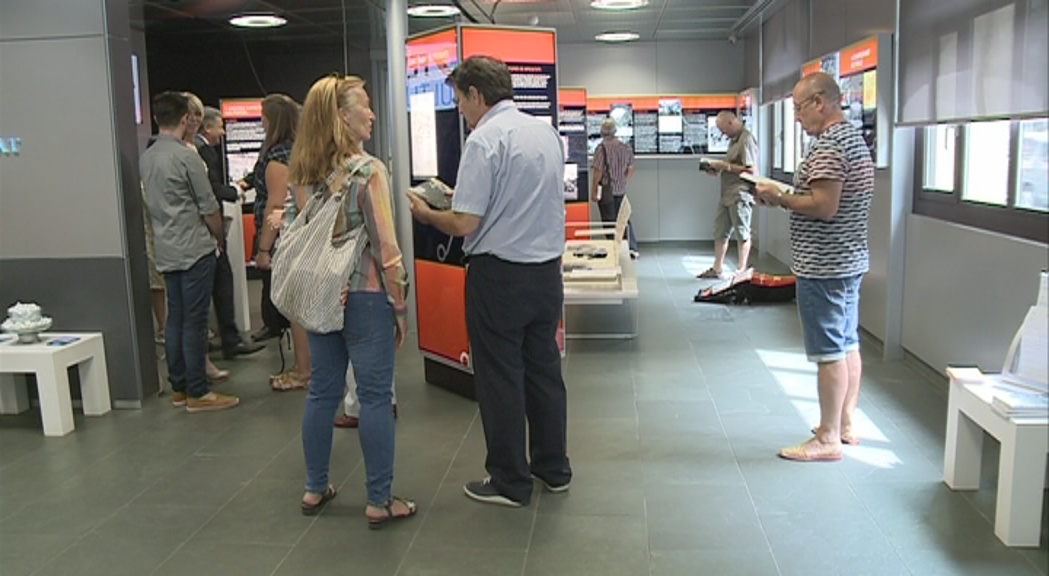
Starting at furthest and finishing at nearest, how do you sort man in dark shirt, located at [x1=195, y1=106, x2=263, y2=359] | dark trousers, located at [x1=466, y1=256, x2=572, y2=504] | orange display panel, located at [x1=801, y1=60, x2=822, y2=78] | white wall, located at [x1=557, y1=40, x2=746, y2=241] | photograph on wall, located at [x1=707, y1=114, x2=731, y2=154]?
white wall, located at [x1=557, y1=40, x2=746, y2=241]
photograph on wall, located at [x1=707, y1=114, x2=731, y2=154]
orange display panel, located at [x1=801, y1=60, x2=822, y2=78]
man in dark shirt, located at [x1=195, y1=106, x2=263, y2=359]
dark trousers, located at [x1=466, y1=256, x2=572, y2=504]

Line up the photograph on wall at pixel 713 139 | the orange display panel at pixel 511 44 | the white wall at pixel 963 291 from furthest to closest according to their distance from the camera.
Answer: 1. the photograph on wall at pixel 713 139
2. the orange display panel at pixel 511 44
3. the white wall at pixel 963 291

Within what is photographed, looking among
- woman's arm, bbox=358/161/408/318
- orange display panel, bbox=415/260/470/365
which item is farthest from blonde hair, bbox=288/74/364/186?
orange display panel, bbox=415/260/470/365

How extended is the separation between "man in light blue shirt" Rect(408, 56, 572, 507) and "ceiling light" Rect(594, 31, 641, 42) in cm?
832

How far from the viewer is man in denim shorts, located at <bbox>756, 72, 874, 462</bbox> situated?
3.41 meters

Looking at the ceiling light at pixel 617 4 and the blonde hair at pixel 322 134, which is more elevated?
the ceiling light at pixel 617 4

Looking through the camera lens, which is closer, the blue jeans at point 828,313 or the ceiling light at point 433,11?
the blue jeans at point 828,313

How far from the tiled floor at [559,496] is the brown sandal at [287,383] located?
0.38 ft

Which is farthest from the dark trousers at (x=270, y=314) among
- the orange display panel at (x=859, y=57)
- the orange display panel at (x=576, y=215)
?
the orange display panel at (x=576, y=215)

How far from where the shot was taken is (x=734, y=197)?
27.5ft

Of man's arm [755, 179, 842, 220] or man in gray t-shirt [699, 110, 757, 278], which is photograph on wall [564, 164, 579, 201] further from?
man's arm [755, 179, 842, 220]

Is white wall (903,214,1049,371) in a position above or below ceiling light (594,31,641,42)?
below

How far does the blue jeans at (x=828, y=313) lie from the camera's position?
3.52m

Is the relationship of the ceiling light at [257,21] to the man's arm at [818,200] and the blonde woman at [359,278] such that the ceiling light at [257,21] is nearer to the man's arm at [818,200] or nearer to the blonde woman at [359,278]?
the blonde woman at [359,278]

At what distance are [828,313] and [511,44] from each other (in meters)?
2.31
